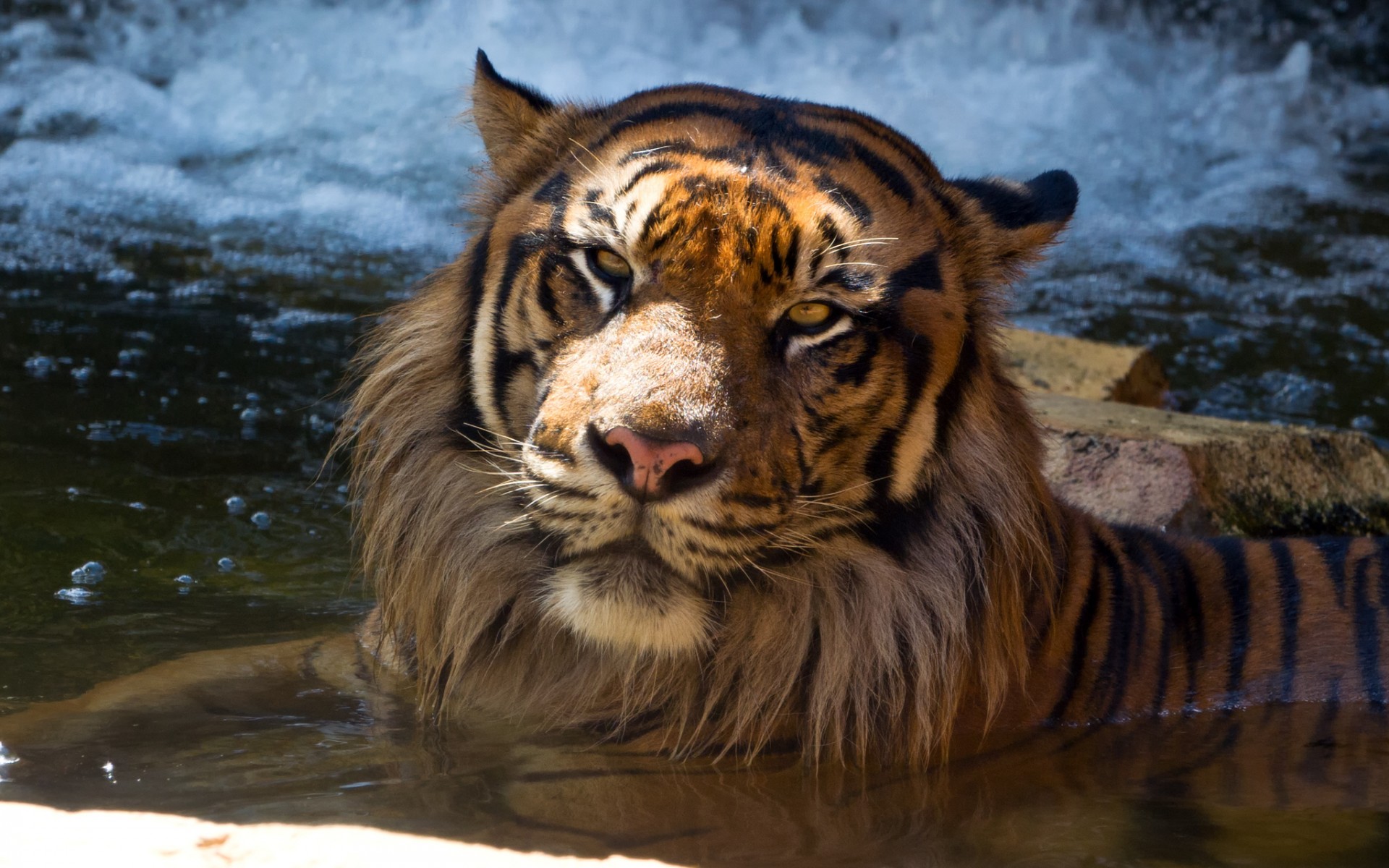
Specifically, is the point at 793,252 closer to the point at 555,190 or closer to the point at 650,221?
the point at 650,221

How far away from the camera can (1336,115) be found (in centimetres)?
1193

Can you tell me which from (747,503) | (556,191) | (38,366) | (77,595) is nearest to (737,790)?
(747,503)

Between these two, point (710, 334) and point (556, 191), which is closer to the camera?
point (710, 334)

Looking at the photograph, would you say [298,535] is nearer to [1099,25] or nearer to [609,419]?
[609,419]

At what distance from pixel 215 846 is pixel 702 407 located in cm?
89

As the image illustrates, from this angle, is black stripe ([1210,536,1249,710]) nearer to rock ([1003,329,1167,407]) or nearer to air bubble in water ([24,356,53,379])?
rock ([1003,329,1167,407])

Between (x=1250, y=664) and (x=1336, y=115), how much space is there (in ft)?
33.8

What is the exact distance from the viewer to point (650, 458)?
2.11 m

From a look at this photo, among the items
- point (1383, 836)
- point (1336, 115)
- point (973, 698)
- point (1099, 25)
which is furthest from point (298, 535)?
point (1099, 25)

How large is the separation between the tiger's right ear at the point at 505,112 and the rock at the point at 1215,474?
187 centimetres

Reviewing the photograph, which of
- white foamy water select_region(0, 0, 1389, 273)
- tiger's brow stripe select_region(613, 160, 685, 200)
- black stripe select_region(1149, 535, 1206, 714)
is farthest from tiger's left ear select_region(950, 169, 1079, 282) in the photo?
white foamy water select_region(0, 0, 1389, 273)

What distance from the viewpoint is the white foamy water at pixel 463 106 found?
25.0 ft

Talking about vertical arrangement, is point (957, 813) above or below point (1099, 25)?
below

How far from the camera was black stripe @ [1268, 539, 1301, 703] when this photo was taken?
9.57 ft
